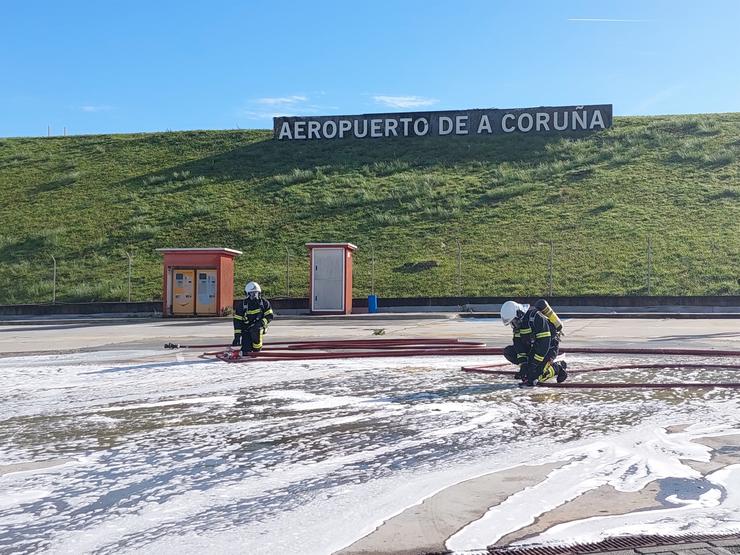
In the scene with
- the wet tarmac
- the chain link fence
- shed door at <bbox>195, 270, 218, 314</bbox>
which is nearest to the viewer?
the wet tarmac

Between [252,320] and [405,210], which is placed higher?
[405,210]

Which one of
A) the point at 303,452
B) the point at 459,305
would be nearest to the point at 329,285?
the point at 459,305

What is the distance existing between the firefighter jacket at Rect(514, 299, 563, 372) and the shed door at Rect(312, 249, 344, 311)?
18395 mm

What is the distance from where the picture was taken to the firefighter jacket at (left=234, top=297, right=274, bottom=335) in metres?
13.4

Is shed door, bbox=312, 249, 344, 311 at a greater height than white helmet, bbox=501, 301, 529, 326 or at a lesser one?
greater

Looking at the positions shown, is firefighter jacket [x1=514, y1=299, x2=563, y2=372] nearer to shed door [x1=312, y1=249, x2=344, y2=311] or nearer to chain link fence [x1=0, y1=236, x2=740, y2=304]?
shed door [x1=312, y1=249, x2=344, y2=311]

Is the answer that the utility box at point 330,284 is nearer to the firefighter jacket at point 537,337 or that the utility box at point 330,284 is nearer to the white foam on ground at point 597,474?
the firefighter jacket at point 537,337

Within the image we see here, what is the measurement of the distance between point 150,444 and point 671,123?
5239 cm

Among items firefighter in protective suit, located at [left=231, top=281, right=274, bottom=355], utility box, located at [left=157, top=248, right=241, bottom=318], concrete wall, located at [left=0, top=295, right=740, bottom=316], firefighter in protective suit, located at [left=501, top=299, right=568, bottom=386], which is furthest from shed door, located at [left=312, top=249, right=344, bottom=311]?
firefighter in protective suit, located at [left=501, top=299, right=568, bottom=386]

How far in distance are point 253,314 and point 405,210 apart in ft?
89.7

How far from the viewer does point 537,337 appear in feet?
33.1


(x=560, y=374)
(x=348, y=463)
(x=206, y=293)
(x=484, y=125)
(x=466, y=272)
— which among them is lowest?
(x=348, y=463)

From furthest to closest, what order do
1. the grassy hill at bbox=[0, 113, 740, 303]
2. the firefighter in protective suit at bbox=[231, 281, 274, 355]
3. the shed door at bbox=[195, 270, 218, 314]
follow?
the grassy hill at bbox=[0, 113, 740, 303], the shed door at bbox=[195, 270, 218, 314], the firefighter in protective suit at bbox=[231, 281, 274, 355]

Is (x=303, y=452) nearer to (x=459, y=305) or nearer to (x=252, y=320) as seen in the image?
(x=252, y=320)
